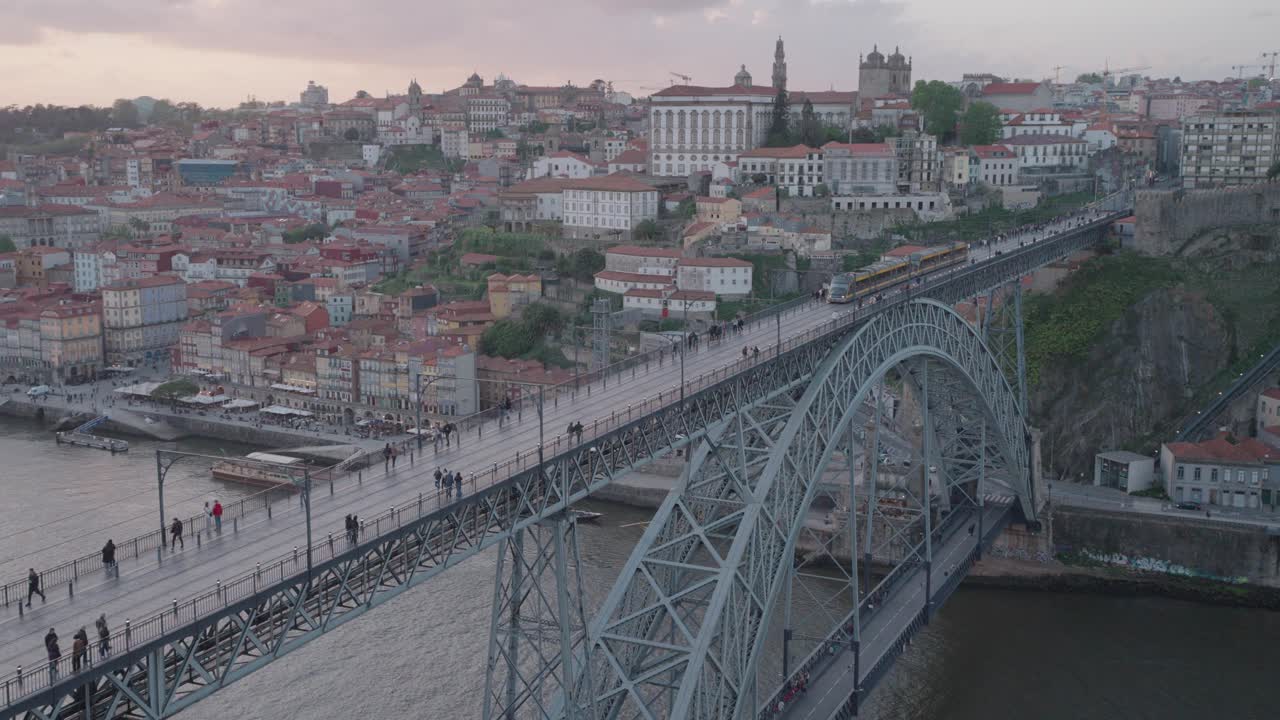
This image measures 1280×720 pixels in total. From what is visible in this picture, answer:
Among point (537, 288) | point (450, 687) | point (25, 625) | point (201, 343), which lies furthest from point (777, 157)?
point (25, 625)

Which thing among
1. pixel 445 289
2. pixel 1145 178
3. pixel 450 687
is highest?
pixel 1145 178

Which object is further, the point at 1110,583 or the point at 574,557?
the point at 1110,583

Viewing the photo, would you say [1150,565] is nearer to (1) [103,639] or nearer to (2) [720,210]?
(1) [103,639]

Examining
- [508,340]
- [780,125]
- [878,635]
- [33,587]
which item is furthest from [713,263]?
[33,587]

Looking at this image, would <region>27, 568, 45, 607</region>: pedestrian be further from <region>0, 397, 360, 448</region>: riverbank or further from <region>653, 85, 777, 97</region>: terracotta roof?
<region>653, 85, 777, 97</region>: terracotta roof

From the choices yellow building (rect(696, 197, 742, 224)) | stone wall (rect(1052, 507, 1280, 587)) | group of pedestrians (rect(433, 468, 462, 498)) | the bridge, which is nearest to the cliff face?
stone wall (rect(1052, 507, 1280, 587))

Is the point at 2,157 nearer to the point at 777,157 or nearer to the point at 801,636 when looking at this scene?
the point at 777,157

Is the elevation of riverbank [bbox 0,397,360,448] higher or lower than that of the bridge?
lower
